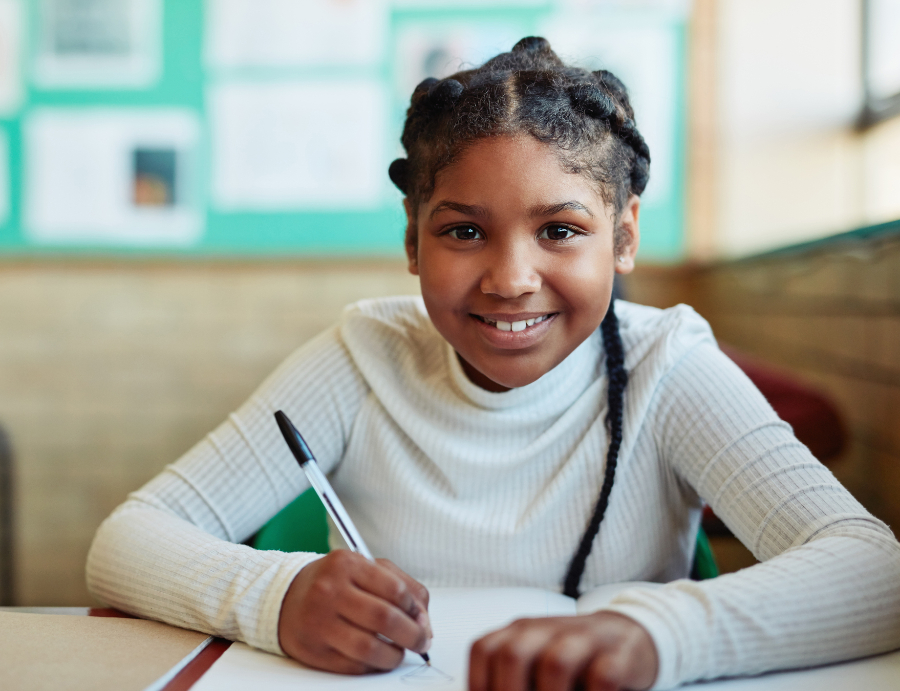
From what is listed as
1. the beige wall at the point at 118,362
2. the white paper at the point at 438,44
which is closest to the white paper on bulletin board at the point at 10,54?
the beige wall at the point at 118,362

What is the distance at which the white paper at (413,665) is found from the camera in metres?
0.52

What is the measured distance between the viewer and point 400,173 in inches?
35.1

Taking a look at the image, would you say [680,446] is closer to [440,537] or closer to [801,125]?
[440,537]

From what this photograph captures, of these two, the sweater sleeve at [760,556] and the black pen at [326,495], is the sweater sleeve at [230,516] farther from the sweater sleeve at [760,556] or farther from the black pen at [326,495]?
the sweater sleeve at [760,556]

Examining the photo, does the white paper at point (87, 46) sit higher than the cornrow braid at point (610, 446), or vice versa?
the white paper at point (87, 46)

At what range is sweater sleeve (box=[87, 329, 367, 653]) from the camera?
2.06 ft

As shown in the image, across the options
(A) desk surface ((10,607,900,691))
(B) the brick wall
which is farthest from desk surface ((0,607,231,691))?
(B) the brick wall

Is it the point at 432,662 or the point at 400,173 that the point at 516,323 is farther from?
the point at 432,662

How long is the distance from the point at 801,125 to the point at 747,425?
1.44 m

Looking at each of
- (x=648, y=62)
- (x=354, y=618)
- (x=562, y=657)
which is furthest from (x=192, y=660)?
(x=648, y=62)

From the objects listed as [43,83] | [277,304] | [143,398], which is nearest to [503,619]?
[277,304]

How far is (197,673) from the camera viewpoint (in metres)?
0.54

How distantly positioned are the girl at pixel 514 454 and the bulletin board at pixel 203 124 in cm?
151

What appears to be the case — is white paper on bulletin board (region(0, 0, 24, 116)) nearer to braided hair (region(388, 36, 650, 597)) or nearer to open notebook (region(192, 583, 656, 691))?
braided hair (region(388, 36, 650, 597))
